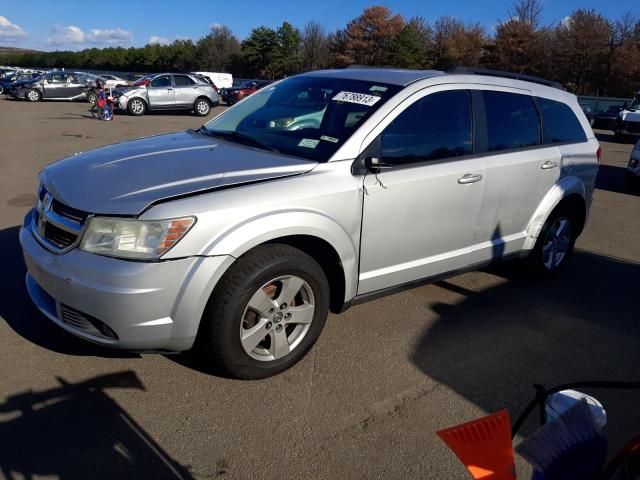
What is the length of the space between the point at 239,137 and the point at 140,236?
142 cm

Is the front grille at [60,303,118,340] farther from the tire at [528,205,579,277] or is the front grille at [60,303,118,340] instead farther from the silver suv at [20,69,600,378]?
the tire at [528,205,579,277]

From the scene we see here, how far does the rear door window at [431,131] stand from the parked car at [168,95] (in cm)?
1984

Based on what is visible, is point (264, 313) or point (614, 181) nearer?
point (264, 313)

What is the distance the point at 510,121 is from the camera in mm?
4234

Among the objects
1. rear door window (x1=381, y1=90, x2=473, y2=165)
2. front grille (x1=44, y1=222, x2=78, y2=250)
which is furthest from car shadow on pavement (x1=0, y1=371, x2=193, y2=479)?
rear door window (x1=381, y1=90, x2=473, y2=165)

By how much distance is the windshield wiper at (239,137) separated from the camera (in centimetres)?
352

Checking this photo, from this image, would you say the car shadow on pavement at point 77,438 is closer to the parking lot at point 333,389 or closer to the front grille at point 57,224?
the parking lot at point 333,389

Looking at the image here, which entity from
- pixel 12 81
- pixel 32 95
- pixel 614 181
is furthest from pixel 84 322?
pixel 12 81

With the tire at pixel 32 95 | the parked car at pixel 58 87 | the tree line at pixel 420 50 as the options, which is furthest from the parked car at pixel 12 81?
the tree line at pixel 420 50

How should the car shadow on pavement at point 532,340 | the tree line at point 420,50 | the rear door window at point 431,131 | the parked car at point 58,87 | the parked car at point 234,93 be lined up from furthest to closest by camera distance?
the tree line at point 420,50 < the parked car at point 234,93 < the parked car at point 58,87 < the rear door window at point 431,131 < the car shadow on pavement at point 532,340

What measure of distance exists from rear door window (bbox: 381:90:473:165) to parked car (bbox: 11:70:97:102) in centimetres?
2738

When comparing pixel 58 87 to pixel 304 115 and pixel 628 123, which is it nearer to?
pixel 628 123

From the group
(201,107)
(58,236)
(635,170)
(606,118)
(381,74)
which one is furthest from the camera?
(606,118)

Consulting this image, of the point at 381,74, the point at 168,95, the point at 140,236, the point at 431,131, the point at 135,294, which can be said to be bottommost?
the point at 135,294
